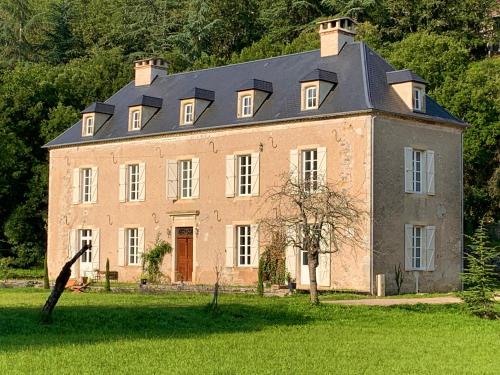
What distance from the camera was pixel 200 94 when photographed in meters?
34.8

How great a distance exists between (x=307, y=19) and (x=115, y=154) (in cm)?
2470

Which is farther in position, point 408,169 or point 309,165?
point 309,165

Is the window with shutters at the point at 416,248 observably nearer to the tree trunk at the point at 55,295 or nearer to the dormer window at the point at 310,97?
the dormer window at the point at 310,97

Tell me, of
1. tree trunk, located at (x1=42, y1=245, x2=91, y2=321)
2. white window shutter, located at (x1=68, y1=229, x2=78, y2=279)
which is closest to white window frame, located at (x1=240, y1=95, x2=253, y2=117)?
white window shutter, located at (x1=68, y1=229, x2=78, y2=279)

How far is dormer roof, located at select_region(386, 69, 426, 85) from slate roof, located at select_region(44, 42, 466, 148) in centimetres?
24

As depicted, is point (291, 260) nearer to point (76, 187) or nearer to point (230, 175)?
point (230, 175)

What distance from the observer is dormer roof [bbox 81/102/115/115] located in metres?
38.0

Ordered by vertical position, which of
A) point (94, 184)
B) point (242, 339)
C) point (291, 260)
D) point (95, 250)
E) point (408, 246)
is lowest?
point (242, 339)

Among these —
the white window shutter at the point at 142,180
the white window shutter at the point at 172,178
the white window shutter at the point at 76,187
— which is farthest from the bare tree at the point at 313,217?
the white window shutter at the point at 76,187

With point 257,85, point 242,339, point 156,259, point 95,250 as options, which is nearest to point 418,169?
point 257,85

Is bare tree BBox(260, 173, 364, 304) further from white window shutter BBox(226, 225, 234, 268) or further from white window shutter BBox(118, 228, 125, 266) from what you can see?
white window shutter BBox(118, 228, 125, 266)

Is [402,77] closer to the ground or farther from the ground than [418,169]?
farther from the ground

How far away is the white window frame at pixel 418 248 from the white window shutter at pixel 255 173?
5.50m

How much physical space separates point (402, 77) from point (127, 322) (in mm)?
15390
